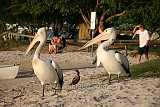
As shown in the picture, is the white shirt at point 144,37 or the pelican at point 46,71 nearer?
the pelican at point 46,71

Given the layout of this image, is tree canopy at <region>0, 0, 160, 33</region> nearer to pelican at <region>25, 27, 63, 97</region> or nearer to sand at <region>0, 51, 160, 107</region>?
sand at <region>0, 51, 160, 107</region>

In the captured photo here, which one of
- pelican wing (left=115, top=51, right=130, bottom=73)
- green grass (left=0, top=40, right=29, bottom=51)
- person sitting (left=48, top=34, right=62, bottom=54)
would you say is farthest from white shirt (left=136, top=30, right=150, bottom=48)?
green grass (left=0, top=40, right=29, bottom=51)

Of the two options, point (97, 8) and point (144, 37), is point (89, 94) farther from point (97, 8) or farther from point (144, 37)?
point (97, 8)

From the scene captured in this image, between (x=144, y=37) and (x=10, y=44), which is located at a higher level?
(x=144, y=37)

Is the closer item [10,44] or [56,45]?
[56,45]

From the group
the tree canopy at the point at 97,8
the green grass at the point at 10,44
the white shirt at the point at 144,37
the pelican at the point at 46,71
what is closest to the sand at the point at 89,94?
the pelican at the point at 46,71

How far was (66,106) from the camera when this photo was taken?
5.56m

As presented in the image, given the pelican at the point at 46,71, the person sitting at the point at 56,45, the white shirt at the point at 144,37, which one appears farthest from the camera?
the person sitting at the point at 56,45

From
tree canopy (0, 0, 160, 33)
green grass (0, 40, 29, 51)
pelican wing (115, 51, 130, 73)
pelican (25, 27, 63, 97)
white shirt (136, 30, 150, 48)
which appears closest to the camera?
pelican (25, 27, 63, 97)

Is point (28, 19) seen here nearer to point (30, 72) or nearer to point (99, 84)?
point (30, 72)

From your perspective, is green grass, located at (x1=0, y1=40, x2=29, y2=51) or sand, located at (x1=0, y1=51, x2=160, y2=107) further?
green grass, located at (x1=0, y1=40, x2=29, y2=51)

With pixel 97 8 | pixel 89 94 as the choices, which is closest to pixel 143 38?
pixel 89 94

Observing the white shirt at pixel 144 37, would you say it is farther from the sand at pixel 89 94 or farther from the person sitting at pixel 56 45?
the person sitting at pixel 56 45

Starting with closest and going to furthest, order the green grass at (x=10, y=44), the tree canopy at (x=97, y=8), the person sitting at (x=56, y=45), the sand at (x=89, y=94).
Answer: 1. the sand at (x=89, y=94)
2. the person sitting at (x=56, y=45)
3. the tree canopy at (x=97, y=8)
4. the green grass at (x=10, y=44)
